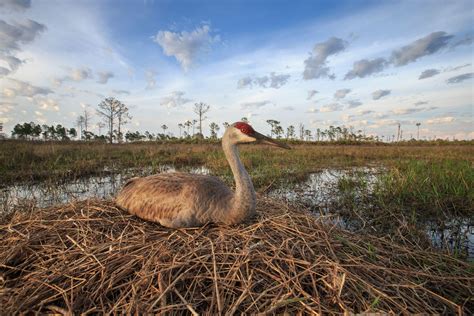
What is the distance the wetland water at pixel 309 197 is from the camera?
3717 mm

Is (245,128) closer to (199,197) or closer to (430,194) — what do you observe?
(199,197)

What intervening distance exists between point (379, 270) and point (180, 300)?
175 cm

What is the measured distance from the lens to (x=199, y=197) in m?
2.93

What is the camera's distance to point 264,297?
1.80 metres

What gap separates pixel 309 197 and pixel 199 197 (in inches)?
150

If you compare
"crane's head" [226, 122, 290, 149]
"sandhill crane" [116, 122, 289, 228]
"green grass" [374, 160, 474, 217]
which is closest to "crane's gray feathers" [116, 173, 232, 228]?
"sandhill crane" [116, 122, 289, 228]

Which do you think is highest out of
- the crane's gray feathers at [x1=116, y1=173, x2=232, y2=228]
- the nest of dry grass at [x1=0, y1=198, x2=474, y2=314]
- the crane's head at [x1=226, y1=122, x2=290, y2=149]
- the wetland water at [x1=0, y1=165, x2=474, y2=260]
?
the crane's head at [x1=226, y1=122, x2=290, y2=149]

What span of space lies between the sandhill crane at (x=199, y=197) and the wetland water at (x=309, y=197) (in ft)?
4.98

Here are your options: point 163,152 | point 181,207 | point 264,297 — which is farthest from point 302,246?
point 163,152

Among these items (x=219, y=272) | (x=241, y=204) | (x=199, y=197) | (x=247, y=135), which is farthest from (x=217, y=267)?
(x=247, y=135)

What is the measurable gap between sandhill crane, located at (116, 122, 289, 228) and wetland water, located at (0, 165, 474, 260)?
Answer: 152cm

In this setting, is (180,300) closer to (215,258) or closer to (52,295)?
(215,258)

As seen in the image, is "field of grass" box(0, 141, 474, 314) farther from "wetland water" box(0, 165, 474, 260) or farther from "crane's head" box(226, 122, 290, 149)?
"crane's head" box(226, 122, 290, 149)

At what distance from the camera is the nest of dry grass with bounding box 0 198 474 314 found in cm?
172
